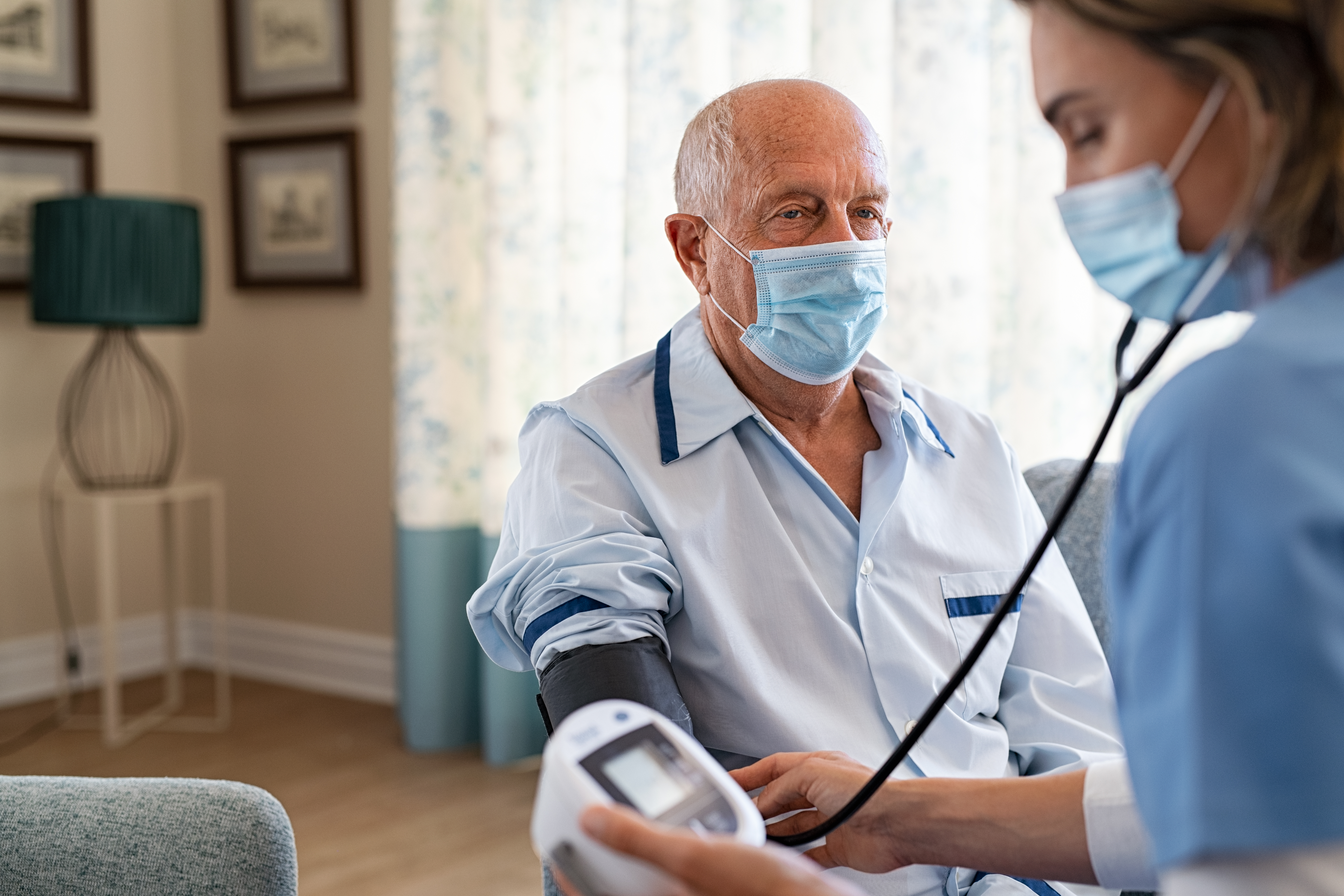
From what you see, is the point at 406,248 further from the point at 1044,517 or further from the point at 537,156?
the point at 1044,517

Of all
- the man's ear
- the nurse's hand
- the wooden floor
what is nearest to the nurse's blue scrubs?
the nurse's hand

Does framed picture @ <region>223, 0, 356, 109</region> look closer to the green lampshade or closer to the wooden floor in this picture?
the green lampshade

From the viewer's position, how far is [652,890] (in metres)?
0.76

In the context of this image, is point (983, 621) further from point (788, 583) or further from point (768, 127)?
point (768, 127)

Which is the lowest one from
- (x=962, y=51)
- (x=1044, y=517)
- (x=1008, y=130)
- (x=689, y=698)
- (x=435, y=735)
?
(x=435, y=735)

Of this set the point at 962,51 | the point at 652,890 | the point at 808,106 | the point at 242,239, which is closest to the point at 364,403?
the point at 242,239

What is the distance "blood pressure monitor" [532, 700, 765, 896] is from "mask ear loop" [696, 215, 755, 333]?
0.76m

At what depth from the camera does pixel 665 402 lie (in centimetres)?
144

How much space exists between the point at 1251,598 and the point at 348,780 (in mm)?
2839

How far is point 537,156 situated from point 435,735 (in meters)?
1.53

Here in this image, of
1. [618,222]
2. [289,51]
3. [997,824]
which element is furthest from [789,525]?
[289,51]

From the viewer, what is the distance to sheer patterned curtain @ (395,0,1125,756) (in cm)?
237

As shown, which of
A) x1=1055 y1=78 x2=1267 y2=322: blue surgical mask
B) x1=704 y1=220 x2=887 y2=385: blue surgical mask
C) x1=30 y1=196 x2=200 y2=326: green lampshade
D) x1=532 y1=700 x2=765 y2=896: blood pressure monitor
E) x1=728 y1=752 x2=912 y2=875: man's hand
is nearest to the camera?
x1=1055 y1=78 x2=1267 y2=322: blue surgical mask

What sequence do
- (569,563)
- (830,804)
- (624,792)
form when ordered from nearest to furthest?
(624,792)
(830,804)
(569,563)
